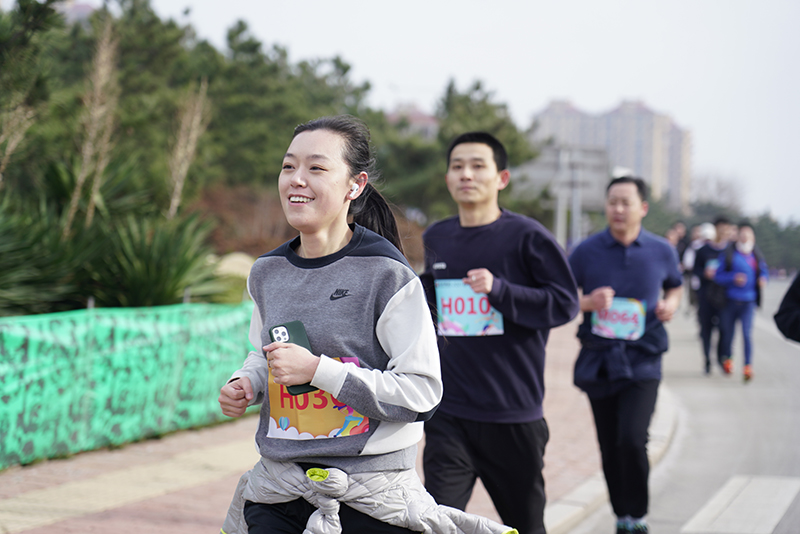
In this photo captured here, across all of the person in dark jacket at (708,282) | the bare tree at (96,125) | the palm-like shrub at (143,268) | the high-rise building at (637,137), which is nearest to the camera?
the palm-like shrub at (143,268)

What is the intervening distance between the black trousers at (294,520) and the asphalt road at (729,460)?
9.14ft

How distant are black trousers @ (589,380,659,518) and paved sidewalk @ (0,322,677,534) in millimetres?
612

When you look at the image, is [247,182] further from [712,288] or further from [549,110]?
[549,110]

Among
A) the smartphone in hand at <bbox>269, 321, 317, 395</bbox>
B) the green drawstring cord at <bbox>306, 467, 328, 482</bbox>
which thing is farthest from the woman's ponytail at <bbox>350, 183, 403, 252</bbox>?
the green drawstring cord at <bbox>306, 467, 328, 482</bbox>

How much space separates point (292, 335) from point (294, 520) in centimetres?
54

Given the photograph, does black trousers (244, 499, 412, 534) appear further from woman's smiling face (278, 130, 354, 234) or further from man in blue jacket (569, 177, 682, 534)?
man in blue jacket (569, 177, 682, 534)

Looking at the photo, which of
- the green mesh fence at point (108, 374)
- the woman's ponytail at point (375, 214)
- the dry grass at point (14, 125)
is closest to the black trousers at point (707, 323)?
the green mesh fence at point (108, 374)

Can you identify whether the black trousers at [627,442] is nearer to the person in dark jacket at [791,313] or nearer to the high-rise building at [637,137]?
the person in dark jacket at [791,313]

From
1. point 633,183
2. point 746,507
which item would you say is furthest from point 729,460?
point 633,183

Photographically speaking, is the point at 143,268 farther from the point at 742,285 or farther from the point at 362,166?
the point at 742,285

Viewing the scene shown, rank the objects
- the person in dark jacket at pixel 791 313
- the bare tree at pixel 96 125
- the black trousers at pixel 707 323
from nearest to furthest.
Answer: the person in dark jacket at pixel 791 313 < the bare tree at pixel 96 125 < the black trousers at pixel 707 323

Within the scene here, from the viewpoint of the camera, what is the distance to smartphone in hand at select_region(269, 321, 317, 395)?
7.14 ft

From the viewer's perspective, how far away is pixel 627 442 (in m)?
4.55

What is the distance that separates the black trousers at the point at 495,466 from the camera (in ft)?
12.0
